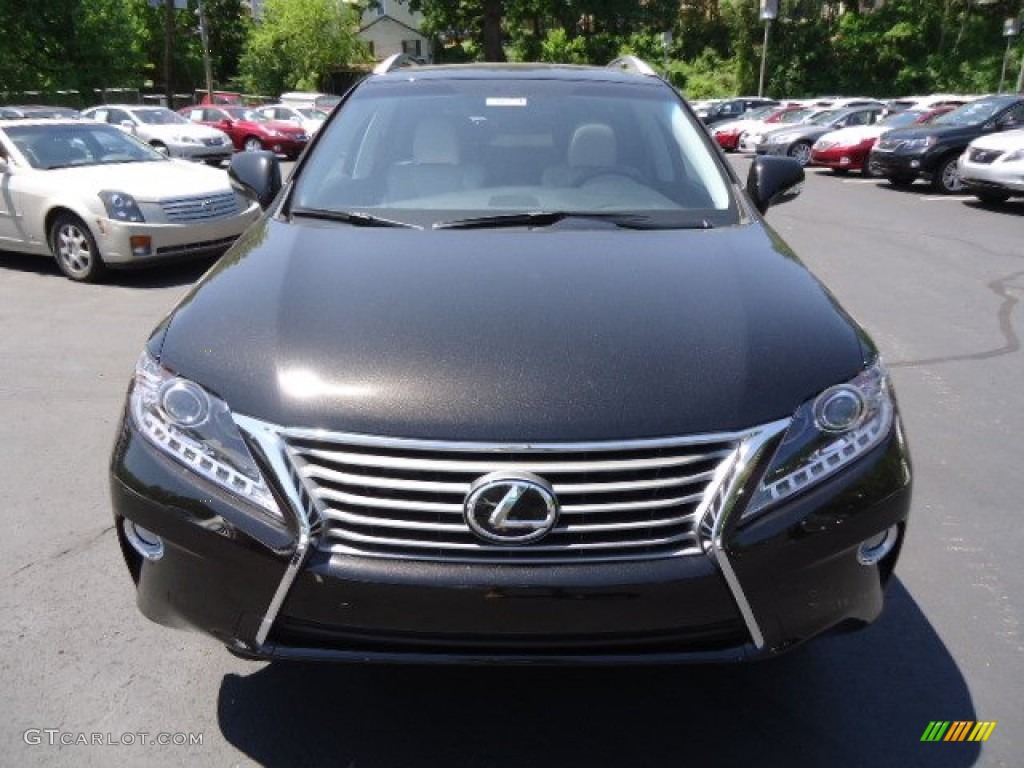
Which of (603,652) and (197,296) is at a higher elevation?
(197,296)

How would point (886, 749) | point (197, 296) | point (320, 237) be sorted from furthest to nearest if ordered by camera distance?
1. point (320, 237)
2. point (197, 296)
3. point (886, 749)

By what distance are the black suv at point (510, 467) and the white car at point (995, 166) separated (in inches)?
441

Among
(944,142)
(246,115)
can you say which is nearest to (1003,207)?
(944,142)

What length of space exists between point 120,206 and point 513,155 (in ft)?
18.6

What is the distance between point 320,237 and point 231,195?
20.8 ft

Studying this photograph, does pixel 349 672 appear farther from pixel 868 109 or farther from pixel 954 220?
pixel 868 109

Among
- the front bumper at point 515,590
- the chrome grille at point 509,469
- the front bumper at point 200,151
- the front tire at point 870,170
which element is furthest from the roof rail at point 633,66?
the front bumper at point 200,151

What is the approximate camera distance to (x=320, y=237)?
2.86 meters

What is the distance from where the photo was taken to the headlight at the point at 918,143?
14336 millimetres

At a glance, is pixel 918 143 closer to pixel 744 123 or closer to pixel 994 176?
pixel 994 176

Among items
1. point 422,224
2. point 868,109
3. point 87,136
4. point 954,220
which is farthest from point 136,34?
point 422,224

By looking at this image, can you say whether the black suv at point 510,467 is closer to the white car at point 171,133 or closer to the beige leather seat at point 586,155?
the beige leather seat at point 586,155

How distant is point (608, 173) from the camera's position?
137 inches

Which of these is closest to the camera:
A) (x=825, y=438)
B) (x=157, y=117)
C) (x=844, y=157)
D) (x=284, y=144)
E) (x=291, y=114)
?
(x=825, y=438)
